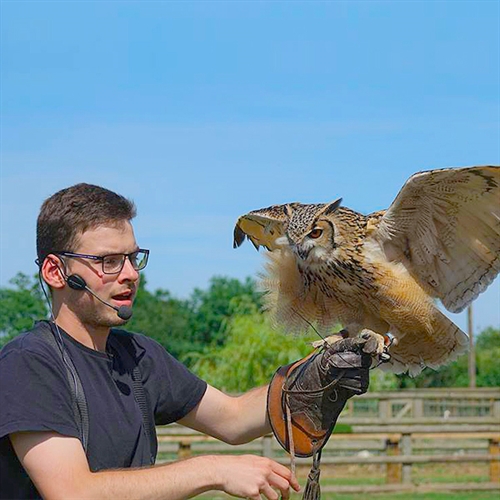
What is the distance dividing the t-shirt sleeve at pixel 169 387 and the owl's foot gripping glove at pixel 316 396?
324 millimetres

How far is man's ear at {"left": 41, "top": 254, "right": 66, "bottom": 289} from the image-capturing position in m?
3.26

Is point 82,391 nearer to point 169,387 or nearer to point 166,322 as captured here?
point 169,387

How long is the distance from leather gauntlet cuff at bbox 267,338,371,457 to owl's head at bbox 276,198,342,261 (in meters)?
1.29

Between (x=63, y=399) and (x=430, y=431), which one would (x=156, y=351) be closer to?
(x=63, y=399)

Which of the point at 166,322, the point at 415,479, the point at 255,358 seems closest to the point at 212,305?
the point at 166,322

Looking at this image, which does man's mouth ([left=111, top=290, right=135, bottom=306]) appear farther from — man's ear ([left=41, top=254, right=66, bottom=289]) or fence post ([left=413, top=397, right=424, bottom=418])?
fence post ([left=413, top=397, right=424, bottom=418])

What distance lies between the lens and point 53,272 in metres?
3.28

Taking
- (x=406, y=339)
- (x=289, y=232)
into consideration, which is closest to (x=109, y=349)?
(x=289, y=232)

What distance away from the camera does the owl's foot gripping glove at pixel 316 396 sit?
3.64 meters

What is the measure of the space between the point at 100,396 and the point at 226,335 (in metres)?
29.6

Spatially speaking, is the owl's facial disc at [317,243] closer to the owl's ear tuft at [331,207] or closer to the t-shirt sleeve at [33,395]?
the owl's ear tuft at [331,207]

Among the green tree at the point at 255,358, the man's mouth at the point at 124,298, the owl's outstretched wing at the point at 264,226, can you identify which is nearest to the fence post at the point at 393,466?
the green tree at the point at 255,358

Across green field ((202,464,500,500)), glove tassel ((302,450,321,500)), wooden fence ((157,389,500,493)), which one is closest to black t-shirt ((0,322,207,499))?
glove tassel ((302,450,321,500))

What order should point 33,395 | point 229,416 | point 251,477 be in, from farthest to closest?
point 229,416
point 33,395
point 251,477
